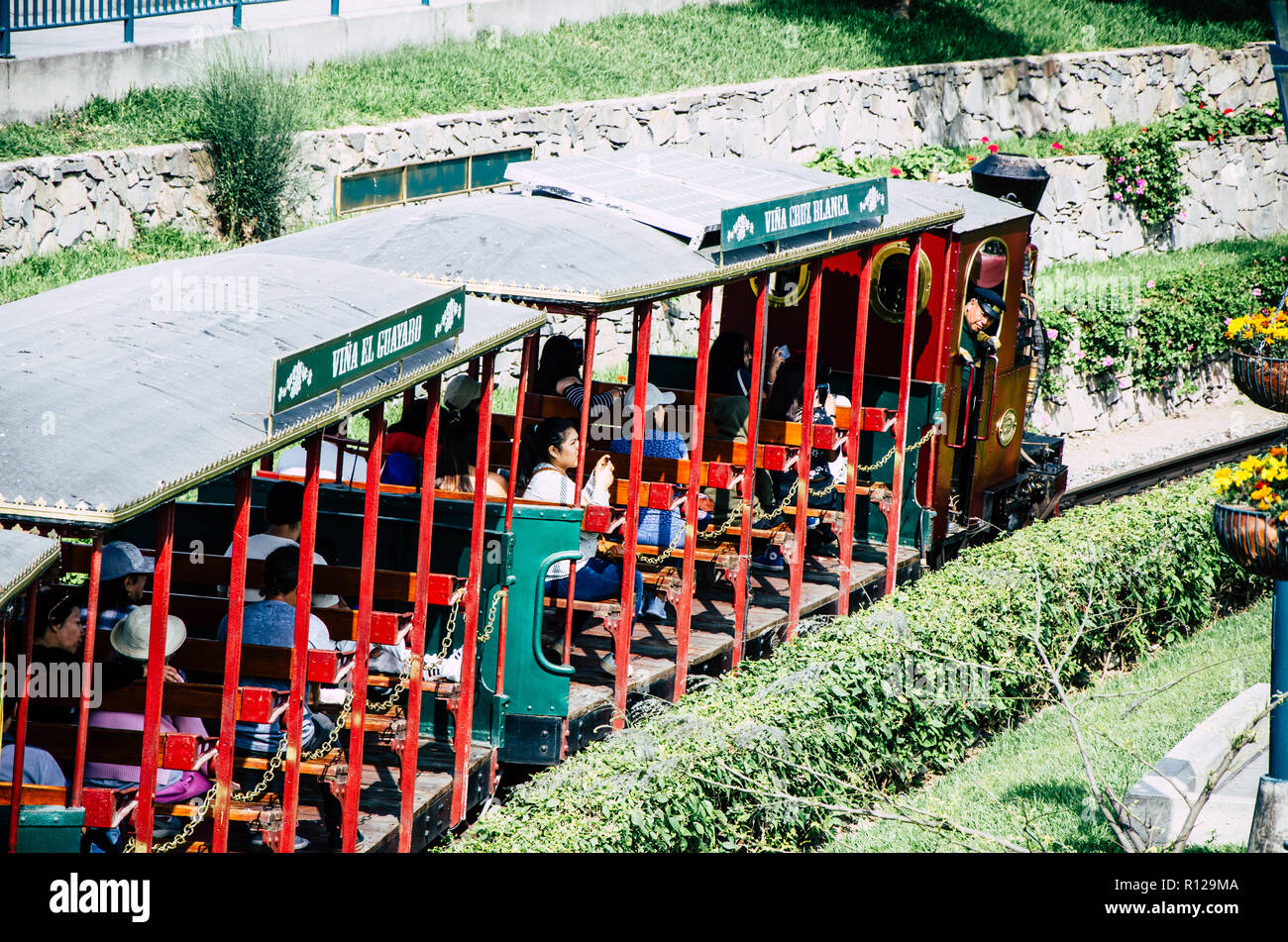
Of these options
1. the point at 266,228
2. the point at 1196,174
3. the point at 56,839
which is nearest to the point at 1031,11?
the point at 1196,174

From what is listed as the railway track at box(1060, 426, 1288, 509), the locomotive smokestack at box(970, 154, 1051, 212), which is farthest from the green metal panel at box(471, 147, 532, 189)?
the railway track at box(1060, 426, 1288, 509)

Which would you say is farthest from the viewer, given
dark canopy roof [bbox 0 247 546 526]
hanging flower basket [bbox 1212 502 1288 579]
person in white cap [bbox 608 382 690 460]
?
person in white cap [bbox 608 382 690 460]

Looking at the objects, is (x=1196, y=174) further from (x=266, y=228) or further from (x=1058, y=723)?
(x=1058, y=723)

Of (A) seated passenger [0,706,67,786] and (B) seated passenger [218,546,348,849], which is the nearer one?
(A) seated passenger [0,706,67,786]

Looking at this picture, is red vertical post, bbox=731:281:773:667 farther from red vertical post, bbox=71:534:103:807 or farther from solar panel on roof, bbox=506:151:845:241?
red vertical post, bbox=71:534:103:807

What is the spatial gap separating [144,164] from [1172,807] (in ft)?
34.4

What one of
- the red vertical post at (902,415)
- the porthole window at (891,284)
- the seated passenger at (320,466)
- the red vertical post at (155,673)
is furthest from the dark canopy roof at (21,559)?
the porthole window at (891,284)

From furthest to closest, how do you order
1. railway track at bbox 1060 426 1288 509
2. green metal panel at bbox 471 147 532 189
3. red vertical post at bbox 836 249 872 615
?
1. railway track at bbox 1060 426 1288 509
2. red vertical post at bbox 836 249 872 615
3. green metal panel at bbox 471 147 532 189

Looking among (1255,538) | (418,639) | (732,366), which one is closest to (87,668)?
(418,639)

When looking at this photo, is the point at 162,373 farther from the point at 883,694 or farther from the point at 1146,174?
the point at 1146,174

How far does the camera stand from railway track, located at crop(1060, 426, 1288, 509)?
624 inches

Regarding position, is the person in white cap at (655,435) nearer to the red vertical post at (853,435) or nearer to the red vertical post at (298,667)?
the red vertical post at (853,435)

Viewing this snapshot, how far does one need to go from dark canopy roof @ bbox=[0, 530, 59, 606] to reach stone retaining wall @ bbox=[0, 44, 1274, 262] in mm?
9229

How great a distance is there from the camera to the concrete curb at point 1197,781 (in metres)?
7.28
